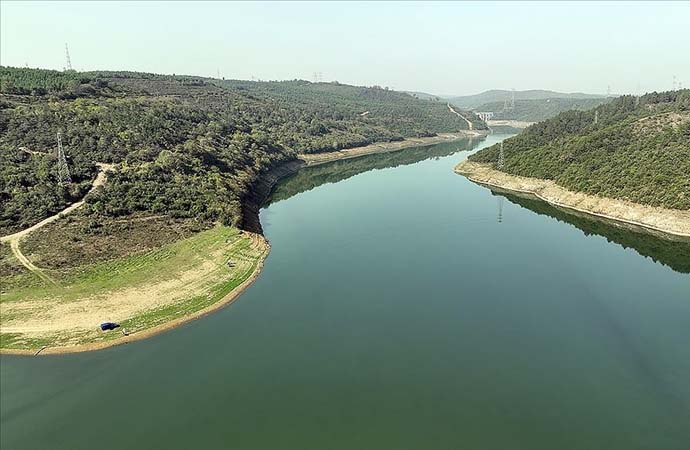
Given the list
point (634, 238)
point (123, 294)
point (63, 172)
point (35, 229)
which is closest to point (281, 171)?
point (63, 172)

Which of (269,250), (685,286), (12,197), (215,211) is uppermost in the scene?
(12,197)

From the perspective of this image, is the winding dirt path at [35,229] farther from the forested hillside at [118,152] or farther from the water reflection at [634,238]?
the water reflection at [634,238]

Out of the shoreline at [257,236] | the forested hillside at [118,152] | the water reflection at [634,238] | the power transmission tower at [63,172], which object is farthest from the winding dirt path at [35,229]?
the water reflection at [634,238]

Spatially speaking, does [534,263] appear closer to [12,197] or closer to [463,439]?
[463,439]

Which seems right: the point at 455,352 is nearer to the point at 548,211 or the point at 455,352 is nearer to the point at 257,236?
the point at 257,236

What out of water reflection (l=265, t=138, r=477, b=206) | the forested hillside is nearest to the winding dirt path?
the forested hillside

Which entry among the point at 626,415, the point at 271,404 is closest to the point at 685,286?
the point at 626,415

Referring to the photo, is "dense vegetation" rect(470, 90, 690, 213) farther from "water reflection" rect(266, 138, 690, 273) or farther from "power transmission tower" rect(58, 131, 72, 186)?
Result: "power transmission tower" rect(58, 131, 72, 186)
